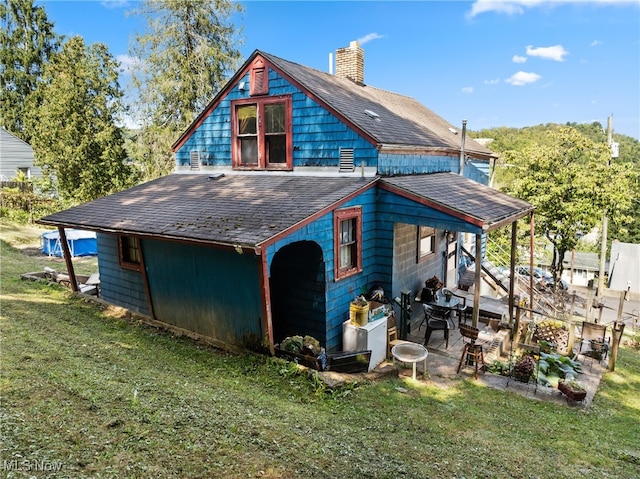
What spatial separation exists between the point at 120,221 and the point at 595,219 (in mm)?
19114

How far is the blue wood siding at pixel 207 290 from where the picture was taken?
27.4ft

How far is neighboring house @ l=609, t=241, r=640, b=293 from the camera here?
3236 cm

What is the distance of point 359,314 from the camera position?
8.41 metres

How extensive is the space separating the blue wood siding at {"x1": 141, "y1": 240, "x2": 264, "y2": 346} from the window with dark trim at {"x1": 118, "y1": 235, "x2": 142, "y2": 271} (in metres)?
0.75

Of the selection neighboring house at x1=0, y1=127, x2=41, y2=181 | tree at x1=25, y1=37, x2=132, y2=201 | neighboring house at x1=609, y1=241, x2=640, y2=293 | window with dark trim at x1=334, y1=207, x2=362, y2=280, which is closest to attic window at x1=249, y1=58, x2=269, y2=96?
window with dark trim at x1=334, y1=207, x2=362, y2=280

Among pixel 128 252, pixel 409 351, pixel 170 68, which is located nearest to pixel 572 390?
pixel 409 351

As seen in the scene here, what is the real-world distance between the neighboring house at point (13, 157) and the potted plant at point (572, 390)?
3538 centimetres

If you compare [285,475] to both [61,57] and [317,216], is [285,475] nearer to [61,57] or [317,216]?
[317,216]

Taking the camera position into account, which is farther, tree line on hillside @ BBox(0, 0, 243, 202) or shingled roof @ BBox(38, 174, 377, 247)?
tree line on hillside @ BBox(0, 0, 243, 202)

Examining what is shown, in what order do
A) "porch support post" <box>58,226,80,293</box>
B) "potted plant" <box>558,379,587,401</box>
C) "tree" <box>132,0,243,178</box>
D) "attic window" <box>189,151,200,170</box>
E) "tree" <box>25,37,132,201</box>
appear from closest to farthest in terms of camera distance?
1. "potted plant" <box>558,379,587,401</box>
2. "porch support post" <box>58,226,80,293</box>
3. "attic window" <box>189,151,200,170</box>
4. "tree" <box>25,37,132,201</box>
5. "tree" <box>132,0,243,178</box>

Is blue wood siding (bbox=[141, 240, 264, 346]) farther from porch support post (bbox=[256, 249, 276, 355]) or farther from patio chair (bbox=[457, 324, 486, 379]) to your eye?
patio chair (bbox=[457, 324, 486, 379])

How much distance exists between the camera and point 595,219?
61.7 feet

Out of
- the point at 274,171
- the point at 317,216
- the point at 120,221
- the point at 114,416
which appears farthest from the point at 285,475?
the point at 274,171

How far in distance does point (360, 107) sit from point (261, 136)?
2853mm
